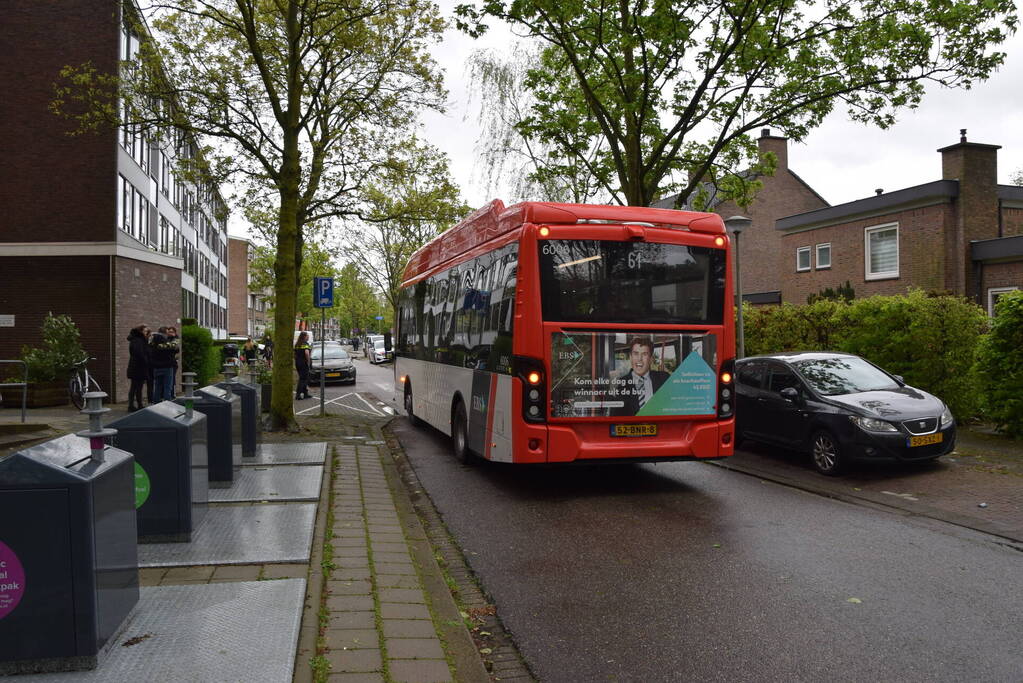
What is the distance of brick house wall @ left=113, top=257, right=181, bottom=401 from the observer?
19438 mm

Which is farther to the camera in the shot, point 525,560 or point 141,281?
point 141,281

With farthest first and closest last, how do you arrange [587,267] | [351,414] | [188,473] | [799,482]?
[351,414] → [799,482] → [587,267] → [188,473]

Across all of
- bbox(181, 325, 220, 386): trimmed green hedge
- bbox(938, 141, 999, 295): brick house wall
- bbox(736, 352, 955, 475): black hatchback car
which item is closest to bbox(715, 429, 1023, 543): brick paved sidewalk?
bbox(736, 352, 955, 475): black hatchback car

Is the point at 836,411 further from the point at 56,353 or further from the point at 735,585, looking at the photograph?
the point at 56,353

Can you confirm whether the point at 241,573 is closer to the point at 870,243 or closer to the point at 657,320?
the point at 657,320

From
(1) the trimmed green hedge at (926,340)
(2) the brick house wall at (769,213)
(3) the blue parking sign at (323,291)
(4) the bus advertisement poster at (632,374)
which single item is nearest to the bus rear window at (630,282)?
(4) the bus advertisement poster at (632,374)

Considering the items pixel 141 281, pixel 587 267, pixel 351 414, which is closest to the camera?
pixel 587 267

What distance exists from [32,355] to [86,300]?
261 cm

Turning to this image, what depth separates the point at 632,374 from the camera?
7.76m

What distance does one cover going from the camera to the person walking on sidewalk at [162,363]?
16.2m

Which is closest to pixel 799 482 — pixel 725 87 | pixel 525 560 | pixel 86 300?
pixel 525 560

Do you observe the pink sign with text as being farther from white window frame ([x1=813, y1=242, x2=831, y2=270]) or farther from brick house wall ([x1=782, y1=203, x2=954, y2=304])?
white window frame ([x1=813, y1=242, x2=831, y2=270])

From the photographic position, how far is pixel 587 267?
7676 mm

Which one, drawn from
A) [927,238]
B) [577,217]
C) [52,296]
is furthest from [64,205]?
[927,238]
